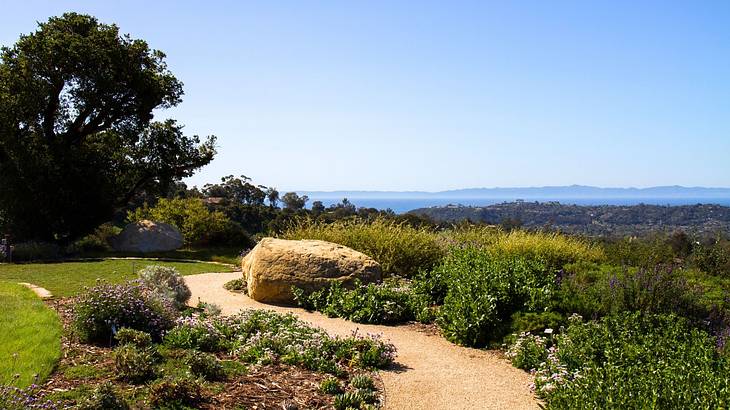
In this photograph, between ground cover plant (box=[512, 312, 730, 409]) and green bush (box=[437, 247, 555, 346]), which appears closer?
ground cover plant (box=[512, 312, 730, 409])

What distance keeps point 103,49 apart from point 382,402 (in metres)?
18.7

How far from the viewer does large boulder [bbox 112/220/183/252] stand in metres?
20.4

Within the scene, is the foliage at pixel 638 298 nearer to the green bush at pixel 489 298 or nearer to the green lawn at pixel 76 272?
the green bush at pixel 489 298

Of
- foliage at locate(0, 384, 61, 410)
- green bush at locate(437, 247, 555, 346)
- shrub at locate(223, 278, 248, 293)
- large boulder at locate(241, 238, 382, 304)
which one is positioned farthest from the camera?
shrub at locate(223, 278, 248, 293)

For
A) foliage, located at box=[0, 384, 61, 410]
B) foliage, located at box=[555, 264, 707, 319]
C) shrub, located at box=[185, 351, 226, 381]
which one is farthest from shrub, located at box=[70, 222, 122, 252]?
foliage, located at box=[555, 264, 707, 319]

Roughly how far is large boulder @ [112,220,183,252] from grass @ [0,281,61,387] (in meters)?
11.6

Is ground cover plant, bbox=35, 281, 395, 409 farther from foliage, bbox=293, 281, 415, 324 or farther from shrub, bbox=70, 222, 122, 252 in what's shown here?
shrub, bbox=70, 222, 122, 252

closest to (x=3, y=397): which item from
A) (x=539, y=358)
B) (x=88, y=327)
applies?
(x=88, y=327)

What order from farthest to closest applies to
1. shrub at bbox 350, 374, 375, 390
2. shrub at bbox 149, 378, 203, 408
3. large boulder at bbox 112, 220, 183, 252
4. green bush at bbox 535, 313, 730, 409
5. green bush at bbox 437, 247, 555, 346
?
1. large boulder at bbox 112, 220, 183, 252
2. green bush at bbox 437, 247, 555, 346
3. shrub at bbox 350, 374, 375, 390
4. shrub at bbox 149, 378, 203, 408
5. green bush at bbox 535, 313, 730, 409

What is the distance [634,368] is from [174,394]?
4067 mm

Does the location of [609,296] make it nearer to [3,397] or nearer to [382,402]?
[382,402]

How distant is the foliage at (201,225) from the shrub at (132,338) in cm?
1610

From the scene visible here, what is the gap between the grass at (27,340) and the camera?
5258mm

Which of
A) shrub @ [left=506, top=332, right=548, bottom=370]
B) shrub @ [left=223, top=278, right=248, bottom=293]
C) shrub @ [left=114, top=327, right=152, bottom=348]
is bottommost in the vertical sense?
shrub @ [left=223, top=278, right=248, bottom=293]
